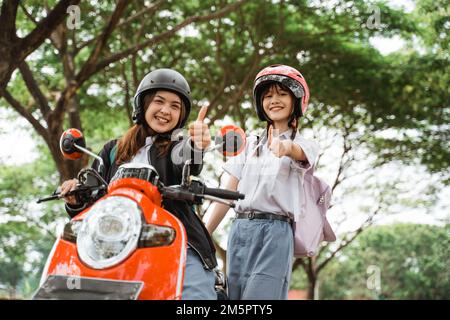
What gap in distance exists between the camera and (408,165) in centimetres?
1443

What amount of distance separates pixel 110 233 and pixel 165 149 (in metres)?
0.91

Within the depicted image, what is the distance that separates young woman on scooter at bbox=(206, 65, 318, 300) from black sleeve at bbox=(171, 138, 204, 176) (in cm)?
45

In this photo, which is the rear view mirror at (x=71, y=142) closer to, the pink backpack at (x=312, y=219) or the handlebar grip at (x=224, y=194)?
the handlebar grip at (x=224, y=194)

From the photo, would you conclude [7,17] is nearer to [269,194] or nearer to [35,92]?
[35,92]

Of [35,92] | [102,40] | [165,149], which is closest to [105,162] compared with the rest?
[165,149]

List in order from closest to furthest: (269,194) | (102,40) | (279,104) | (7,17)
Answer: (269,194)
(279,104)
(7,17)
(102,40)

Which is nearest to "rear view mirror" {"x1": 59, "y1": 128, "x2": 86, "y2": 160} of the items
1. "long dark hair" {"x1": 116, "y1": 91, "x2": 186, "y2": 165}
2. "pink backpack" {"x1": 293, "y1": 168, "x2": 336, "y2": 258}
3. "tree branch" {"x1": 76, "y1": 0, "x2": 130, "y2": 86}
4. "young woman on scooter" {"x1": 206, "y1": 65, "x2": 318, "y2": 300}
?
"long dark hair" {"x1": 116, "y1": 91, "x2": 186, "y2": 165}

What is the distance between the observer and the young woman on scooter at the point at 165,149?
2527 millimetres

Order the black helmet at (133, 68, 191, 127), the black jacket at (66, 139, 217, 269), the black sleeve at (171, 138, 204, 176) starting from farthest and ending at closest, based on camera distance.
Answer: the black helmet at (133, 68, 191, 127), the black jacket at (66, 139, 217, 269), the black sleeve at (171, 138, 204, 176)

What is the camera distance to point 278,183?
3070 millimetres

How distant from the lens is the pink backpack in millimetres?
3047

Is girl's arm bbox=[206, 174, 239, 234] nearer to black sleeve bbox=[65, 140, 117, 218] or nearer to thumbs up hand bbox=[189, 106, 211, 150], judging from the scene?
black sleeve bbox=[65, 140, 117, 218]

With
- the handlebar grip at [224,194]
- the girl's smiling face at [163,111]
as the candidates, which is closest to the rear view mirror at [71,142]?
the girl's smiling face at [163,111]
